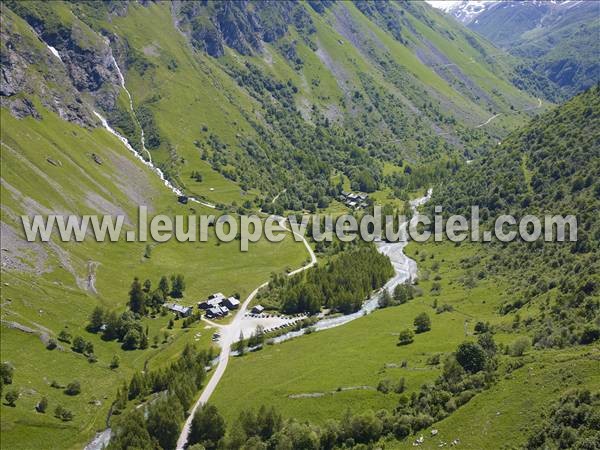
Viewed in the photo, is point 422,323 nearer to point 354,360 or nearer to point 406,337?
point 406,337

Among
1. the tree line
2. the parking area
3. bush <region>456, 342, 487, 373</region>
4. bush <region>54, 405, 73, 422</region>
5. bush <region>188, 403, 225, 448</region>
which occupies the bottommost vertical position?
bush <region>188, 403, 225, 448</region>

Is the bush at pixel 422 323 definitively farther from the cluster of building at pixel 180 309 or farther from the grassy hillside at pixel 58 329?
the cluster of building at pixel 180 309

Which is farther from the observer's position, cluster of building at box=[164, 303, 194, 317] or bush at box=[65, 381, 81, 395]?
cluster of building at box=[164, 303, 194, 317]

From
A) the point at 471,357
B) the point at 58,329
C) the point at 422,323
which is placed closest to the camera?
the point at 471,357

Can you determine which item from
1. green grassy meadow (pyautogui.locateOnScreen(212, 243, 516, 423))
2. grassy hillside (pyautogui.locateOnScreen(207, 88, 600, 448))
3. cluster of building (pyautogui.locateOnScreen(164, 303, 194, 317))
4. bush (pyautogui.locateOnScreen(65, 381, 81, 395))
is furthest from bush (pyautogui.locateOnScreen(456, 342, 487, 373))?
cluster of building (pyautogui.locateOnScreen(164, 303, 194, 317))

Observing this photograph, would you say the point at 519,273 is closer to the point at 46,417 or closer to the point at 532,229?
the point at 532,229

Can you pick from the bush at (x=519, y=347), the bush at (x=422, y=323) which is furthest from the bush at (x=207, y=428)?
the bush at (x=422, y=323)

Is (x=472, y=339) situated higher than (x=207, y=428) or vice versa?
(x=472, y=339)

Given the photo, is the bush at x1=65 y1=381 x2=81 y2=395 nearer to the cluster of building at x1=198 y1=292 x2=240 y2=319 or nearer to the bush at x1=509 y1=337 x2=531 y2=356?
the cluster of building at x1=198 y1=292 x2=240 y2=319

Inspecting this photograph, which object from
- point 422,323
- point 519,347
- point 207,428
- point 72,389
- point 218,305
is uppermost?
point 218,305

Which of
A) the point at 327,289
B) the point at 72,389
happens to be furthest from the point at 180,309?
the point at 72,389
